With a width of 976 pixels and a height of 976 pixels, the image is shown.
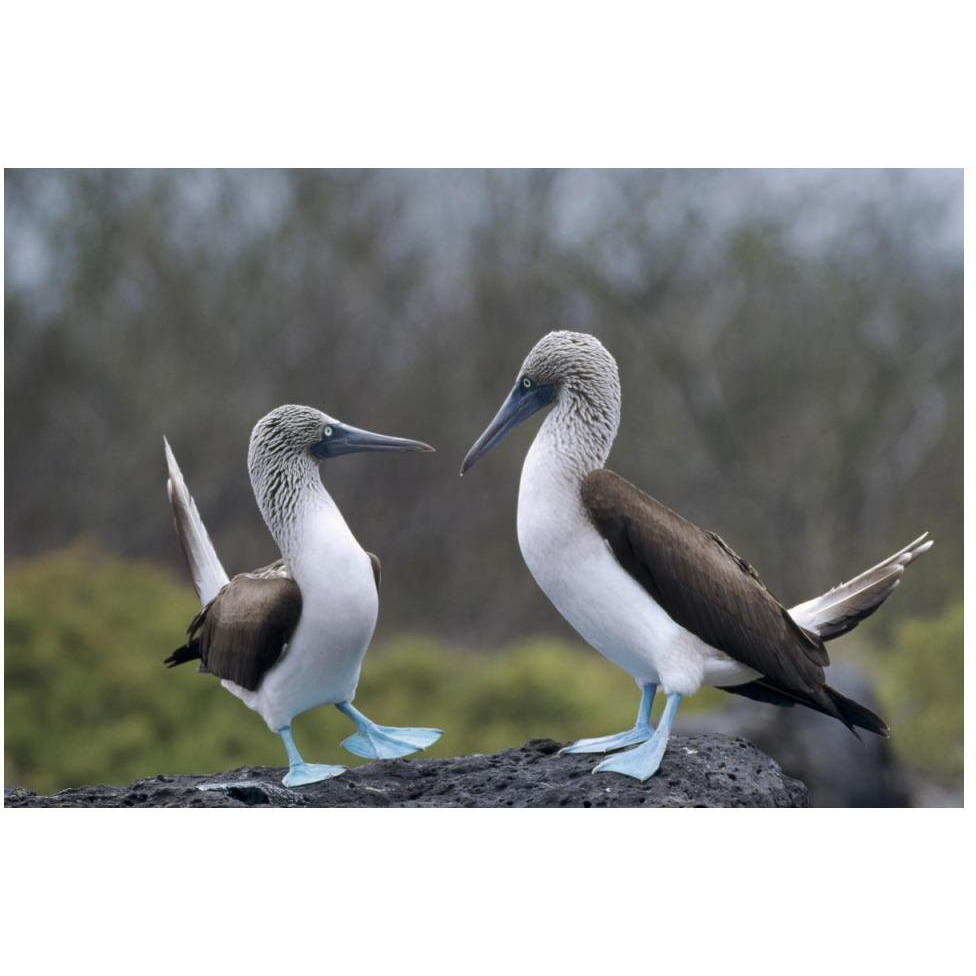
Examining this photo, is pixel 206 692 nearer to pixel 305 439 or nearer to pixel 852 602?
pixel 305 439

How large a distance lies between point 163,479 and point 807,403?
9.69 ft

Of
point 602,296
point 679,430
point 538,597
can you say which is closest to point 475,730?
point 538,597

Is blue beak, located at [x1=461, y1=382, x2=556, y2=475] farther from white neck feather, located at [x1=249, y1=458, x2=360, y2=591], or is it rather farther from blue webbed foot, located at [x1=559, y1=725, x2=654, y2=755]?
blue webbed foot, located at [x1=559, y1=725, x2=654, y2=755]

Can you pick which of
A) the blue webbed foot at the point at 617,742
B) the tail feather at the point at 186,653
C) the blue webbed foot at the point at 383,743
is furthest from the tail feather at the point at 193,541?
the blue webbed foot at the point at 617,742

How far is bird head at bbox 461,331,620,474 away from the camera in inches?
167

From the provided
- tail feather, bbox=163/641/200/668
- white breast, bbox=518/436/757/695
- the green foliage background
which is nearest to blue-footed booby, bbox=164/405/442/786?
tail feather, bbox=163/641/200/668

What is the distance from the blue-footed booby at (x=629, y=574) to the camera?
4.13 metres

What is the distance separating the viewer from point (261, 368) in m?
6.21

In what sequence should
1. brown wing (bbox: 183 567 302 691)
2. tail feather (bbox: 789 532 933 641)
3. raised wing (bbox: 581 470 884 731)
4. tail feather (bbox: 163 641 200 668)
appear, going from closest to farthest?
raised wing (bbox: 581 470 884 731) < brown wing (bbox: 183 567 302 691) < tail feather (bbox: 789 532 933 641) < tail feather (bbox: 163 641 200 668)

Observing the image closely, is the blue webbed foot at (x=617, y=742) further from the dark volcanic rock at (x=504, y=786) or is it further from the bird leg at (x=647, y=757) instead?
the bird leg at (x=647, y=757)

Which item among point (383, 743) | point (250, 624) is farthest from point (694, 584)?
point (250, 624)

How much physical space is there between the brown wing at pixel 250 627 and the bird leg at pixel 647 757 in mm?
1065

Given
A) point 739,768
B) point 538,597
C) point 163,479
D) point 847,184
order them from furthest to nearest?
point 538,597 < point 163,479 < point 847,184 < point 739,768
